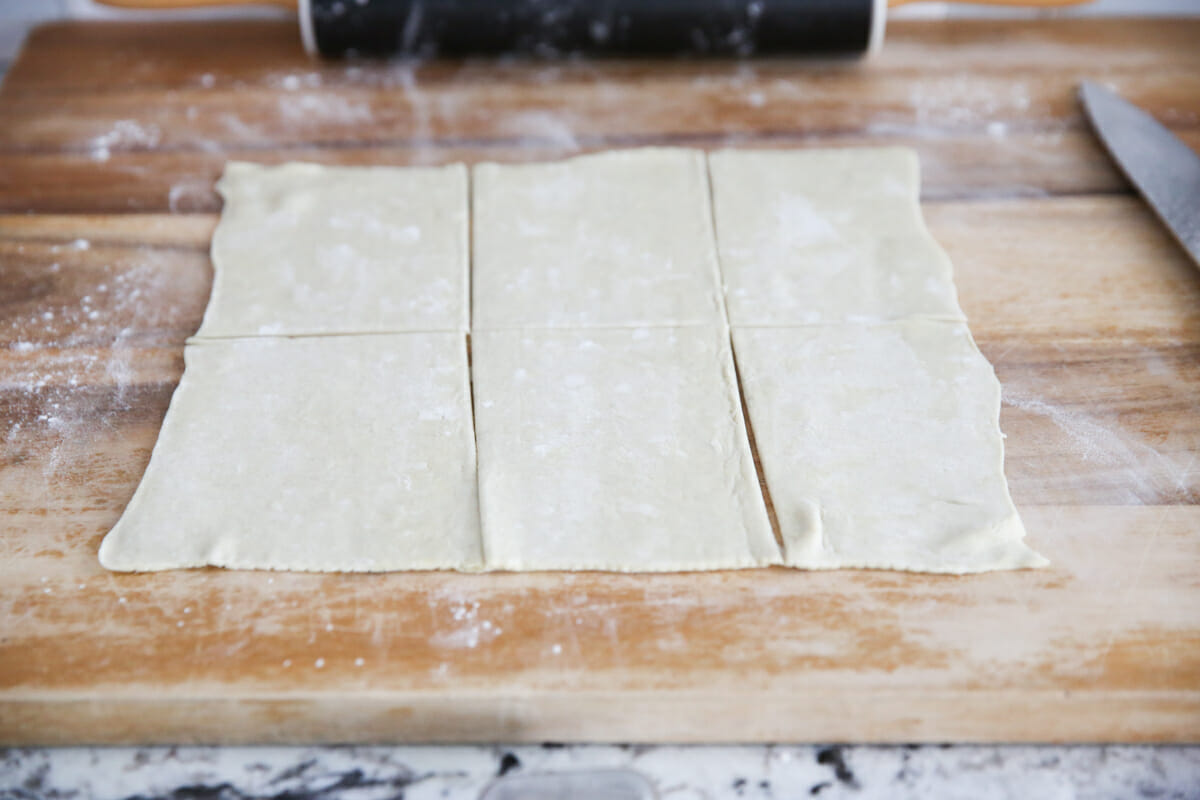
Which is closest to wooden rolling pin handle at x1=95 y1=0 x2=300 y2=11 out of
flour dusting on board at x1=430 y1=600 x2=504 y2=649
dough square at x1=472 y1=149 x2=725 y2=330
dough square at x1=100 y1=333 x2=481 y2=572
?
dough square at x1=472 y1=149 x2=725 y2=330

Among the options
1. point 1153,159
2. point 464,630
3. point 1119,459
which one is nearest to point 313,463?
point 464,630

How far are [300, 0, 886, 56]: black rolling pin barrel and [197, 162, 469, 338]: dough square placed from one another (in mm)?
314

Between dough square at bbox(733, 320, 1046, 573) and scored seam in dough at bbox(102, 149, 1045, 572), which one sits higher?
scored seam in dough at bbox(102, 149, 1045, 572)

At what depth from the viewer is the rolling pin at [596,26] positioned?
1620 millimetres

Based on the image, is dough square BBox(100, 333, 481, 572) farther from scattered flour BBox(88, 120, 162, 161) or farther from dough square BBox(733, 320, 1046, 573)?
scattered flour BBox(88, 120, 162, 161)

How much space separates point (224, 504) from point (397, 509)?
178 millimetres

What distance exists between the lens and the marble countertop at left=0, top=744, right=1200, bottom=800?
3.11 feet

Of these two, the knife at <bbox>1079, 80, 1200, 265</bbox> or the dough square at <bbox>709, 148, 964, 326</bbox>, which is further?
the knife at <bbox>1079, 80, 1200, 265</bbox>

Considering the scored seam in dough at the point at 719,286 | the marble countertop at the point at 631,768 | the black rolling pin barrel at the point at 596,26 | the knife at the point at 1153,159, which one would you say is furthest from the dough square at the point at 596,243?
the knife at the point at 1153,159

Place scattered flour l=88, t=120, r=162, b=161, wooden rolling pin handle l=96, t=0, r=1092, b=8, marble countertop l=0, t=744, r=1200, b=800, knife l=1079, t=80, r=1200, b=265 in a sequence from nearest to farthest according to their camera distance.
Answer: marble countertop l=0, t=744, r=1200, b=800 → knife l=1079, t=80, r=1200, b=265 → scattered flour l=88, t=120, r=162, b=161 → wooden rolling pin handle l=96, t=0, r=1092, b=8

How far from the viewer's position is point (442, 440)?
112cm

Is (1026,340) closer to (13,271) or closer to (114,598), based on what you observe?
(114,598)

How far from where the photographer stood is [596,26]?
1642 millimetres

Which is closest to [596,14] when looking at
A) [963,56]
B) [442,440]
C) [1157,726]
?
[963,56]
